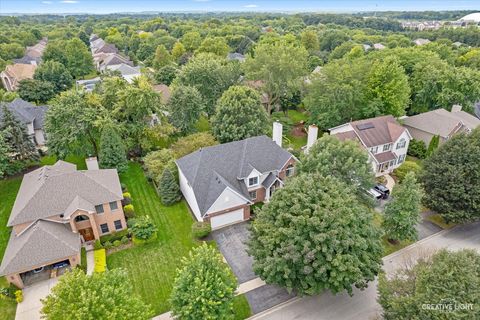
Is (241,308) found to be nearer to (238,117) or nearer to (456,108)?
(238,117)

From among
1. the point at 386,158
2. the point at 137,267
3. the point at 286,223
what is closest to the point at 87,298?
the point at 137,267

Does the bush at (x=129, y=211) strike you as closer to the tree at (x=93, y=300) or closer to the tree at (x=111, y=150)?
the tree at (x=111, y=150)

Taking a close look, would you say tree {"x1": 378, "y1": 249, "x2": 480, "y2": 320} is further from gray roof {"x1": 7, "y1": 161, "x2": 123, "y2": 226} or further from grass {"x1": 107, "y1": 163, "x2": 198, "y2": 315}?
gray roof {"x1": 7, "y1": 161, "x2": 123, "y2": 226}

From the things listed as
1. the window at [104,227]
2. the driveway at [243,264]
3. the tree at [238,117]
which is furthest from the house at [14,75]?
the driveway at [243,264]

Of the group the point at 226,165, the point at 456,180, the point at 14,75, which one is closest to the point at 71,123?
the point at 226,165

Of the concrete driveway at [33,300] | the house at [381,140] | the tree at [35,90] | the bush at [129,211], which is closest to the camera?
the concrete driveway at [33,300]

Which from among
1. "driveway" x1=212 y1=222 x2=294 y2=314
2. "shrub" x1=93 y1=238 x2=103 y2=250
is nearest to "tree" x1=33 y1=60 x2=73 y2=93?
"shrub" x1=93 y1=238 x2=103 y2=250

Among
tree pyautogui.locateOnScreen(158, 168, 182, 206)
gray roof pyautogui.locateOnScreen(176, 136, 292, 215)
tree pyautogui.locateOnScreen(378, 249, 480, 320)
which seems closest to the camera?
tree pyautogui.locateOnScreen(378, 249, 480, 320)
